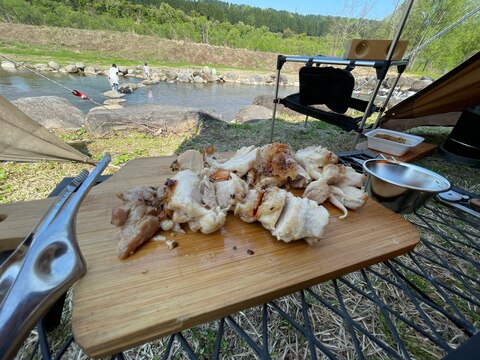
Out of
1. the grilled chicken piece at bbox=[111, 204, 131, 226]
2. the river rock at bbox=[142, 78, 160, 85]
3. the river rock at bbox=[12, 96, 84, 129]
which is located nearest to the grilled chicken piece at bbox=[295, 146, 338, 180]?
the grilled chicken piece at bbox=[111, 204, 131, 226]

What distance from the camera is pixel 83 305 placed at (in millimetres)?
761

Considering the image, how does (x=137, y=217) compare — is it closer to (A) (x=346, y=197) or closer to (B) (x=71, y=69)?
(A) (x=346, y=197)

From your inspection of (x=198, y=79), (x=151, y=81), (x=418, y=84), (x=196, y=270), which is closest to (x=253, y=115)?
(x=196, y=270)

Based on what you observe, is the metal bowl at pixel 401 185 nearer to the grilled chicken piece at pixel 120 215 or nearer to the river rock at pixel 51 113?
the grilled chicken piece at pixel 120 215

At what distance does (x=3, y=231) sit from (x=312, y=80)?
421cm

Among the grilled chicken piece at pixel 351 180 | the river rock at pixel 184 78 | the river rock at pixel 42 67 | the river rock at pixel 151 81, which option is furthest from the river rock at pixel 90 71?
the grilled chicken piece at pixel 351 180

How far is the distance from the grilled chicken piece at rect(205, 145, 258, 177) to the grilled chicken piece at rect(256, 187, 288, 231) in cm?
34

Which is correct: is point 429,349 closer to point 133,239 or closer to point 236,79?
point 133,239

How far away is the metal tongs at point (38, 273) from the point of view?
554 millimetres

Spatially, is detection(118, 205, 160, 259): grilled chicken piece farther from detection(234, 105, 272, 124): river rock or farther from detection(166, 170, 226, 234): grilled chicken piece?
detection(234, 105, 272, 124): river rock

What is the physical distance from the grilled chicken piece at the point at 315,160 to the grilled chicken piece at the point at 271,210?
0.44 meters

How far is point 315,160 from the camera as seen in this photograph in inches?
59.9

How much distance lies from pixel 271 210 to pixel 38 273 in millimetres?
849

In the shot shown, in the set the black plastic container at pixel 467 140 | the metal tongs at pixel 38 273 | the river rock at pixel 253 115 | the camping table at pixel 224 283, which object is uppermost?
the metal tongs at pixel 38 273
